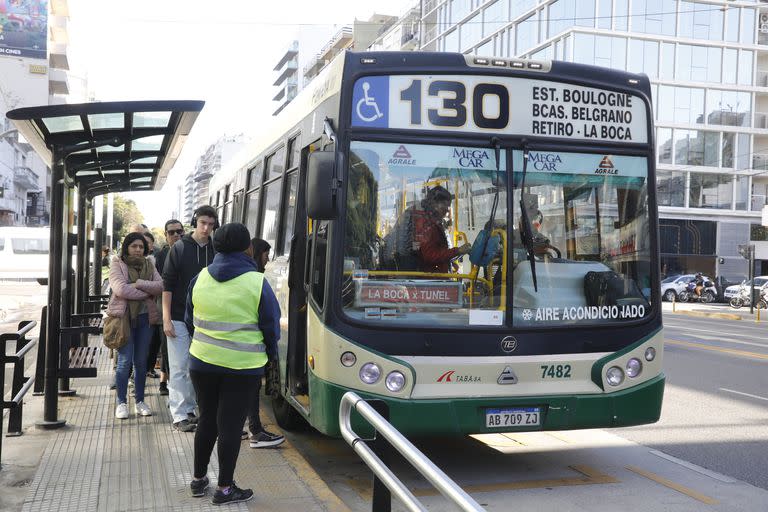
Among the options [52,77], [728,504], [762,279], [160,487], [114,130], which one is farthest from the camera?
[52,77]

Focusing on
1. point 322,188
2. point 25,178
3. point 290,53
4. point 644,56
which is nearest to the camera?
point 322,188

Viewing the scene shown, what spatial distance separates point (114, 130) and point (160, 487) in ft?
12.5

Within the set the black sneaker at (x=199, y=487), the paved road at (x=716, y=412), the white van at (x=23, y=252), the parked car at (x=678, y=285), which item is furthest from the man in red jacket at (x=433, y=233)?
the parked car at (x=678, y=285)

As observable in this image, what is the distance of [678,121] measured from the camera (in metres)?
49.1

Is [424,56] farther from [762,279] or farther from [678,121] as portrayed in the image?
[678,121]

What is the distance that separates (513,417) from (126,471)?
275 cm

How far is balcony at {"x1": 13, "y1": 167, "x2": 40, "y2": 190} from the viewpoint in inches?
2911

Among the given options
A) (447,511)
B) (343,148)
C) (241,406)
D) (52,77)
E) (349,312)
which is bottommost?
(447,511)

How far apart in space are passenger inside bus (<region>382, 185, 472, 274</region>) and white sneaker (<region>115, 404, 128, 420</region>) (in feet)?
11.0

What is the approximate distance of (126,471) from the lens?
579 centimetres

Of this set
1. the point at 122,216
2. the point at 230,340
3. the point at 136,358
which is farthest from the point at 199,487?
the point at 122,216

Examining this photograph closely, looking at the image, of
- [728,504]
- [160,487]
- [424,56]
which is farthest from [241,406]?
[728,504]

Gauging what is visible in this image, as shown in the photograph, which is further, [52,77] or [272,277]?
[52,77]

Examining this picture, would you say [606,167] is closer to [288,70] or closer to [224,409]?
[224,409]
